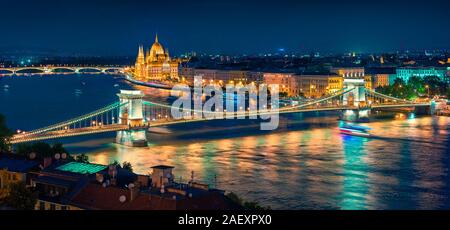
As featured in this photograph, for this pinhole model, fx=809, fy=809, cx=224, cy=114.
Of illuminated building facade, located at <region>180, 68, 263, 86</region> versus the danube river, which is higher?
illuminated building facade, located at <region>180, 68, 263, 86</region>

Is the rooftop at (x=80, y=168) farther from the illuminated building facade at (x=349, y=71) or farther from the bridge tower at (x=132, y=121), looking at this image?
the illuminated building facade at (x=349, y=71)

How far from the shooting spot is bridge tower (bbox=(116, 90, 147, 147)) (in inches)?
612

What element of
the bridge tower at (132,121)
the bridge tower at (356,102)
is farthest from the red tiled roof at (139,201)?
the bridge tower at (356,102)

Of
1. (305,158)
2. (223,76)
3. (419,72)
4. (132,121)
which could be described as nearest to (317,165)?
(305,158)

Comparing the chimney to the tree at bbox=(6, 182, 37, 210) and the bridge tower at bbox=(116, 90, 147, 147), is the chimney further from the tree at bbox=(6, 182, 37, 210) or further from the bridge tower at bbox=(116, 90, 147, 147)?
the bridge tower at bbox=(116, 90, 147, 147)

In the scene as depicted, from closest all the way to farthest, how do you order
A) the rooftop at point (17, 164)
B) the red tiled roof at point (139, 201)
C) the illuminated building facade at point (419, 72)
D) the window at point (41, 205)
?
the red tiled roof at point (139, 201)
the window at point (41, 205)
the rooftop at point (17, 164)
the illuminated building facade at point (419, 72)

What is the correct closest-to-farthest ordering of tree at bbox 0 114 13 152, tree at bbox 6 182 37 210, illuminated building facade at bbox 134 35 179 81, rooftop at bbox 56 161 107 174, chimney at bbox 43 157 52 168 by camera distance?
tree at bbox 6 182 37 210, rooftop at bbox 56 161 107 174, chimney at bbox 43 157 52 168, tree at bbox 0 114 13 152, illuminated building facade at bbox 134 35 179 81

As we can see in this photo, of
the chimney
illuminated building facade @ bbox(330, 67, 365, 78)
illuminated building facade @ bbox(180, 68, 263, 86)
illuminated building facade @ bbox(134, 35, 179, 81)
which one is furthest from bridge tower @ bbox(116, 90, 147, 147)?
illuminated building facade @ bbox(134, 35, 179, 81)

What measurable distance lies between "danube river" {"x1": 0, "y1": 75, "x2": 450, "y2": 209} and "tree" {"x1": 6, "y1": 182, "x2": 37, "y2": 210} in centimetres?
338

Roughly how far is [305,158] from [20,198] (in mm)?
7500

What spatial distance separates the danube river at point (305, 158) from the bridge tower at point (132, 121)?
0.28 meters

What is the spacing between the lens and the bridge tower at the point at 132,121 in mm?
15555
